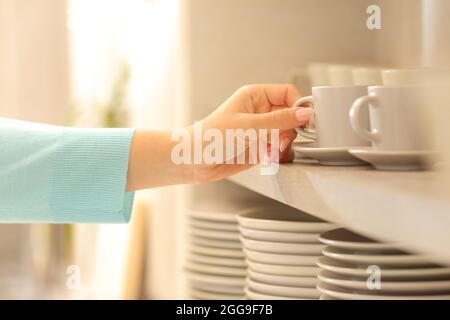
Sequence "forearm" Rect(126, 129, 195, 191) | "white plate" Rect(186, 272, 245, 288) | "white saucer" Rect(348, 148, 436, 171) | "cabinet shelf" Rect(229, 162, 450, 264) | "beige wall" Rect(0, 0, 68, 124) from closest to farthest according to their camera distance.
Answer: "cabinet shelf" Rect(229, 162, 450, 264) < "white saucer" Rect(348, 148, 436, 171) < "forearm" Rect(126, 129, 195, 191) < "white plate" Rect(186, 272, 245, 288) < "beige wall" Rect(0, 0, 68, 124)

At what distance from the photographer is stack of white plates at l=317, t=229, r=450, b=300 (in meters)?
0.51

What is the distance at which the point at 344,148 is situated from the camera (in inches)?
21.5

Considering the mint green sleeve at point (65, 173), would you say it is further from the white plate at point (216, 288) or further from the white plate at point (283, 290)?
the white plate at point (216, 288)

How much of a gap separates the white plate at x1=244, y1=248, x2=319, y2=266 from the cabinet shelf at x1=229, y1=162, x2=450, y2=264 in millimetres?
185

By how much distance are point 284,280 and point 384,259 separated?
0.24m

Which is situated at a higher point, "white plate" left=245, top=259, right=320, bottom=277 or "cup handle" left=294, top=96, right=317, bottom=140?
"cup handle" left=294, top=96, right=317, bottom=140

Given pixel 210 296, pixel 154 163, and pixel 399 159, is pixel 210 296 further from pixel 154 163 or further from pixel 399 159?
pixel 399 159

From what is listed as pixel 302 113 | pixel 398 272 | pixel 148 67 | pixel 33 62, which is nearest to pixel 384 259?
Answer: pixel 398 272

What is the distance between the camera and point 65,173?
2.35 feet

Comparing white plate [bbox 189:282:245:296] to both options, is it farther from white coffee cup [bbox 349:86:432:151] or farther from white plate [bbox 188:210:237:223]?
white coffee cup [bbox 349:86:432:151]

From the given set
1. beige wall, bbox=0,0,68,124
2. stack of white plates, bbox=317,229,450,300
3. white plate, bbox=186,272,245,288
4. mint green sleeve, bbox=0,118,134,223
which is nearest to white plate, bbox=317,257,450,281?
stack of white plates, bbox=317,229,450,300

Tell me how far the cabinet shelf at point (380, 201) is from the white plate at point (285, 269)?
187 millimetres

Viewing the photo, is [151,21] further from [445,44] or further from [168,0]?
[445,44]
